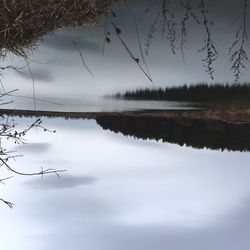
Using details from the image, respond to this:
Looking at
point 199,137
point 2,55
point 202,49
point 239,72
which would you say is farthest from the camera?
point 199,137

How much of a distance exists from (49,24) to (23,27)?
0.10 meters

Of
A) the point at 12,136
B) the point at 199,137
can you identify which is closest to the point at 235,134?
the point at 199,137

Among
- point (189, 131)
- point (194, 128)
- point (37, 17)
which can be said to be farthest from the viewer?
point (194, 128)

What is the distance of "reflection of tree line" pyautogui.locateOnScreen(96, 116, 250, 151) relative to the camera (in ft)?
163

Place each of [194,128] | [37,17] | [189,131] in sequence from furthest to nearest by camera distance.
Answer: [194,128] < [189,131] < [37,17]

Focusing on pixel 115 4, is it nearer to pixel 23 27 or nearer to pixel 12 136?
pixel 23 27

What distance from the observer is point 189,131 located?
59.8 meters

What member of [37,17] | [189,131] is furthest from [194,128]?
[37,17]

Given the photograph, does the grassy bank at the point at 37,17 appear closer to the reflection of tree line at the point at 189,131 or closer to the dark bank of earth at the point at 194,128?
the reflection of tree line at the point at 189,131

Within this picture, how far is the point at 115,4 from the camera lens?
2.52 meters

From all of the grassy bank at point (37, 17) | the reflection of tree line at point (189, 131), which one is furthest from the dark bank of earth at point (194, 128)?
the grassy bank at point (37, 17)

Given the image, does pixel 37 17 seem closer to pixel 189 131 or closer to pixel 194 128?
pixel 189 131

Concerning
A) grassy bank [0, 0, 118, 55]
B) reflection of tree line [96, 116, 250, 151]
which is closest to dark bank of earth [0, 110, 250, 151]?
reflection of tree line [96, 116, 250, 151]

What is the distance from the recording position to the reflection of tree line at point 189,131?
49.6 m
